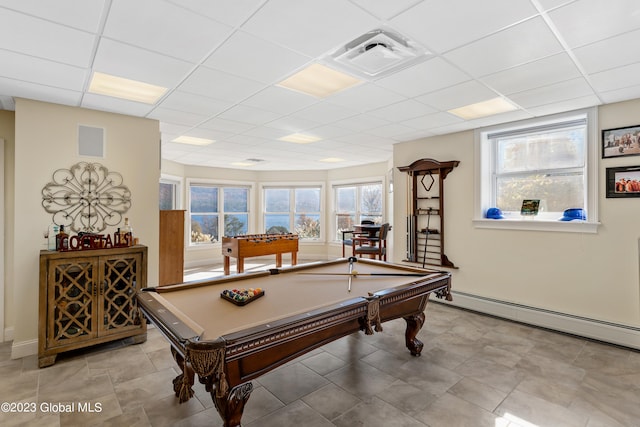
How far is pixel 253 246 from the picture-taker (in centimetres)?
578

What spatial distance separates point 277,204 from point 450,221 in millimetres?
5156

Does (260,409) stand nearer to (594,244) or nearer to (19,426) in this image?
(19,426)

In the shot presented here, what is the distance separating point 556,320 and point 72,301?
5.09m

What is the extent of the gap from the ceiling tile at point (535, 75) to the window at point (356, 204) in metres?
4.75

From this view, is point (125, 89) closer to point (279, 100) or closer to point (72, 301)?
point (279, 100)

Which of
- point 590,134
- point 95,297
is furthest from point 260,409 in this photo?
point 590,134

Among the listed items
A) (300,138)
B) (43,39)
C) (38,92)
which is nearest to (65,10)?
(43,39)

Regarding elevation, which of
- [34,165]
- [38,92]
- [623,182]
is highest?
[38,92]

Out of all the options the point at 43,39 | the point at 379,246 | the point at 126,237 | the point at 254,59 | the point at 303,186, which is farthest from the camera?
the point at 303,186

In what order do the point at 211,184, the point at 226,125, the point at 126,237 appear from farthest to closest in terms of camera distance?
the point at 211,184
the point at 226,125
the point at 126,237

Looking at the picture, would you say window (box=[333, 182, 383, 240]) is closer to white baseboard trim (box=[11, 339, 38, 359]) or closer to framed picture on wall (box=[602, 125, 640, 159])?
framed picture on wall (box=[602, 125, 640, 159])

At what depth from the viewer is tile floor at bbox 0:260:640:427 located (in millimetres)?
2119

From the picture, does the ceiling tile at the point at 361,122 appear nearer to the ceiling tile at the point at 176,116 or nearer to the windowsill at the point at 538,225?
the ceiling tile at the point at 176,116

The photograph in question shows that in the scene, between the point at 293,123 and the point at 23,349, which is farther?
the point at 293,123
